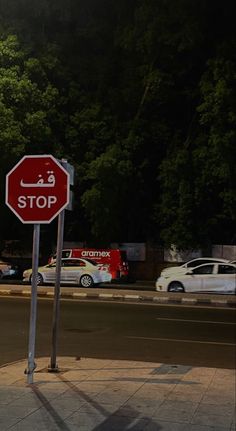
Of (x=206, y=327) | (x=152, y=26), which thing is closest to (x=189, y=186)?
(x=152, y=26)

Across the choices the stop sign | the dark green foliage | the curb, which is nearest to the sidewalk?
the stop sign

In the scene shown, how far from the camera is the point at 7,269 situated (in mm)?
30500

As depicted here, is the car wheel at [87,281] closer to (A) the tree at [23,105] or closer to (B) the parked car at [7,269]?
(B) the parked car at [7,269]

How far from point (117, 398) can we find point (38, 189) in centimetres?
252

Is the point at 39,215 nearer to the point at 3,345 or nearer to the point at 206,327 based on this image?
the point at 3,345

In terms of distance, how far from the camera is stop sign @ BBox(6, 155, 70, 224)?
285 inches

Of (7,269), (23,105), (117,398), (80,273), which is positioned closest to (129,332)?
(117,398)

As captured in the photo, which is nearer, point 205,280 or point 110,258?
point 205,280

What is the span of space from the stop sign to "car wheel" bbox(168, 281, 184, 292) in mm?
15534

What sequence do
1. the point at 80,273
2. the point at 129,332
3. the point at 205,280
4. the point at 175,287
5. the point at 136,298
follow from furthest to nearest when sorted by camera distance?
the point at 80,273, the point at 175,287, the point at 205,280, the point at 136,298, the point at 129,332

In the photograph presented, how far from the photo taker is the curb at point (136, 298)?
19.1 m

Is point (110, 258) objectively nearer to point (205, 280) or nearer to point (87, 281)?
point (87, 281)

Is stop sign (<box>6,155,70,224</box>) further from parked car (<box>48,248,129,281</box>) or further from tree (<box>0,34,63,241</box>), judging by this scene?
tree (<box>0,34,63,241</box>)

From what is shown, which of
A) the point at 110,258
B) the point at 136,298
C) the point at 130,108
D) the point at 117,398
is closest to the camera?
the point at 117,398
